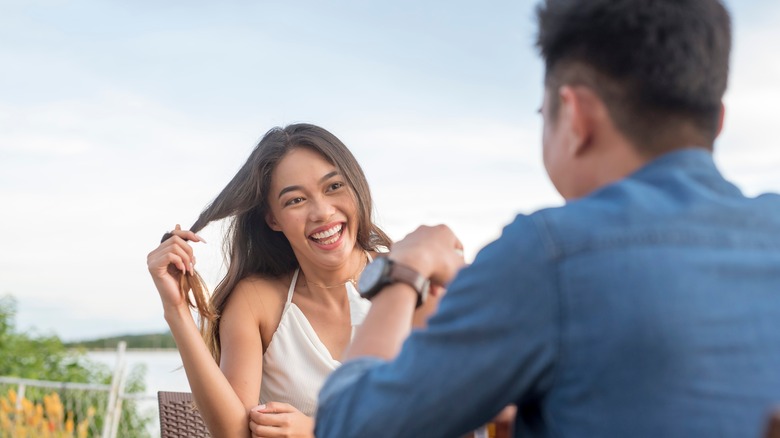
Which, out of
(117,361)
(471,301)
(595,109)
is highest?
(117,361)

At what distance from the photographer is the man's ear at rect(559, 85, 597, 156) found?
1.35m

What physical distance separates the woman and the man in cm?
217

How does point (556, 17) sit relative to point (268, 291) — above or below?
below

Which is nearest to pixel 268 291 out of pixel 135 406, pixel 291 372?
pixel 291 372

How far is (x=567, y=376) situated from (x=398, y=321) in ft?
1.02

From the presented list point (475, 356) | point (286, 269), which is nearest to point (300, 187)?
point (286, 269)

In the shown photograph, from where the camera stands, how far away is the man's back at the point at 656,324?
116 cm

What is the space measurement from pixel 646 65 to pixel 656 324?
0.40 metres

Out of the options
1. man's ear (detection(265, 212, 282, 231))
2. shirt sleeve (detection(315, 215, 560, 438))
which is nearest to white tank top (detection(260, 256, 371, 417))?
man's ear (detection(265, 212, 282, 231))

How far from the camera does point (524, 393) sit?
1233mm

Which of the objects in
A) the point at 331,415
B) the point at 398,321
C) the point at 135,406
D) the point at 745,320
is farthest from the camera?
the point at 135,406

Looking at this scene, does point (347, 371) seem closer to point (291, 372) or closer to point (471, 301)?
point (471, 301)

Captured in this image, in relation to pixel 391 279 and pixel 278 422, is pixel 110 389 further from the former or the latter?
pixel 391 279

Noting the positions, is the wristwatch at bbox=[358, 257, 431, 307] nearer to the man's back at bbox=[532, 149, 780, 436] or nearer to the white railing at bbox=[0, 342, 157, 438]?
the man's back at bbox=[532, 149, 780, 436]
